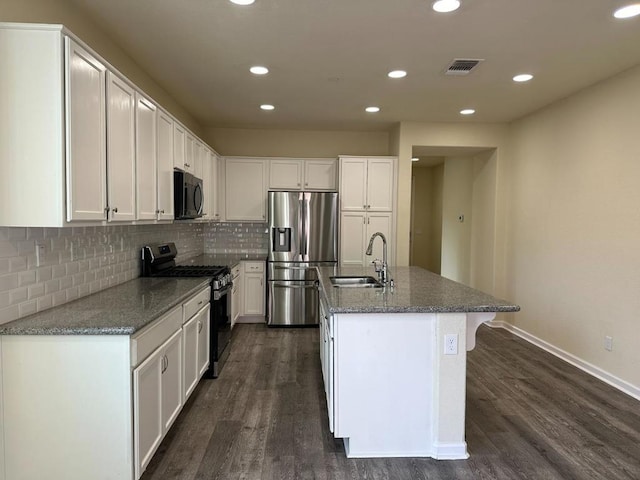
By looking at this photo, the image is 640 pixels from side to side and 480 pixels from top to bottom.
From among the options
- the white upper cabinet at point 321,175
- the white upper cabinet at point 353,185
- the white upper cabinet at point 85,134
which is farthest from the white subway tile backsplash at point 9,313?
the white upper cabinet at point 321,175

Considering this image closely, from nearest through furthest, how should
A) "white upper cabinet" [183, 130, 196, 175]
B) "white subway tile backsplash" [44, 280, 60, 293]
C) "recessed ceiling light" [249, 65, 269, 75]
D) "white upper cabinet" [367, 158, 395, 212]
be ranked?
"white subway tile backsplash" [44, 280, 60, 293] < "recessed ceiling light" [249, 65, 269, 75] < "white upper cabinet" [183, 130, 196, 175] < "white upper cabinet" [367, 158, 395, 212]

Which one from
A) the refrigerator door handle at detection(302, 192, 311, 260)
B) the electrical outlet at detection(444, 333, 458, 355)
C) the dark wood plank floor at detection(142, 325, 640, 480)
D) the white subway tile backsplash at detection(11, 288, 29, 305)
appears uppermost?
the refrigerator door handle at detection(302, 192, 311, 260)

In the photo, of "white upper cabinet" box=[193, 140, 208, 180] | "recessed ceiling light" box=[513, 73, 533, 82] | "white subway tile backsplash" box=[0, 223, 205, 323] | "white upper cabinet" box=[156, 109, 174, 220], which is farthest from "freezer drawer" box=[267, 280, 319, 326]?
"recessed ceiling light" box=[513, 73, 533, 82]

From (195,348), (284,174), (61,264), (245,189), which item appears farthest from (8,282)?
(284,174)

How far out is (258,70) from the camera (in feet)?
11.4

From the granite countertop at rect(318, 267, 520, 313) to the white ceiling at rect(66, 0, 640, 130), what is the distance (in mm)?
1773

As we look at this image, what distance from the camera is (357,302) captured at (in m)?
2.39

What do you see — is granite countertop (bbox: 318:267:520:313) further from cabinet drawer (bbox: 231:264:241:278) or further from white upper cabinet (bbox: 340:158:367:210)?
white upper cabinet (bbox: 340:158:367:210)

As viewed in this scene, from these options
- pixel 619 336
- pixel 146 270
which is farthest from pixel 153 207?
pixel 619 336

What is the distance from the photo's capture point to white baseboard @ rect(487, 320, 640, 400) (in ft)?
10.8

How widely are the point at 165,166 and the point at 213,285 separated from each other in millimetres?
1062

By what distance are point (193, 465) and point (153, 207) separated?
68.5 inches

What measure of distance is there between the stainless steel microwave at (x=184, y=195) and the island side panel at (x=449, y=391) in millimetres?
2318

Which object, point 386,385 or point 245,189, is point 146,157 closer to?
point 386,385
